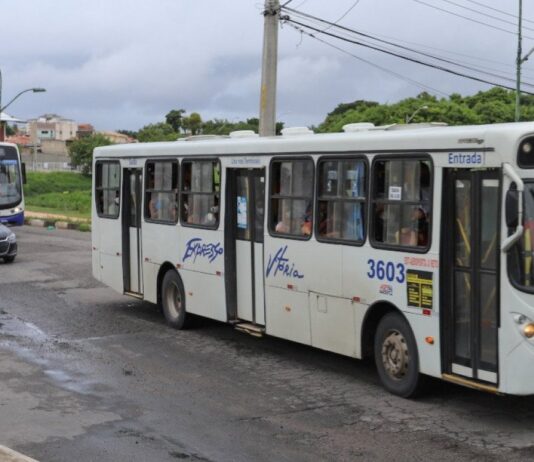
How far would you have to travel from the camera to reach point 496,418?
802 cm

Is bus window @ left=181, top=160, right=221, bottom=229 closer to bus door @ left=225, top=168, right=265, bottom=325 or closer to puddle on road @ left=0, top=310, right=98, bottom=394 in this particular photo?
bus door @ left=225, top=168, right=265, bottom=325

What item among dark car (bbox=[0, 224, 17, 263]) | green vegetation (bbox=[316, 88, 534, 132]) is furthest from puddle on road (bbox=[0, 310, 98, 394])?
green vegetation (bbox=[316, 88, 534, 132])

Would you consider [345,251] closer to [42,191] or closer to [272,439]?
[272,439]

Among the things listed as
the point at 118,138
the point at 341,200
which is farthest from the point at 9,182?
the point at 118,138

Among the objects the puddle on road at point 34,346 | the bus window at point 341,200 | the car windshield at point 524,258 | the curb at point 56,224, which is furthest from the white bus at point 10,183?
the car windshield at point 524,258

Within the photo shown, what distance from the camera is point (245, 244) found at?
11.1 metres

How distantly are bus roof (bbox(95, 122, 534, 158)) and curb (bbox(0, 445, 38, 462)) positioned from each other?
4335 mm

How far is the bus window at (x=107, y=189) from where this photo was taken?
14108mm

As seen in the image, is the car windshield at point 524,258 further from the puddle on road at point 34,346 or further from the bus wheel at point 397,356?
the puddle on road at point 34,346

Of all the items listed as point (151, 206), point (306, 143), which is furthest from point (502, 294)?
point (151, 206)

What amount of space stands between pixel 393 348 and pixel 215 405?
1.80 meters

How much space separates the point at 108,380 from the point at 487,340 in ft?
13.5

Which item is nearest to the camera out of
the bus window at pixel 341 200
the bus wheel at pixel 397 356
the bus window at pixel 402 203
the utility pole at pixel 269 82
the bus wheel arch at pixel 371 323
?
the bus window at pixel 402 203

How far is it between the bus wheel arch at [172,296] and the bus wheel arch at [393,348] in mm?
3935
